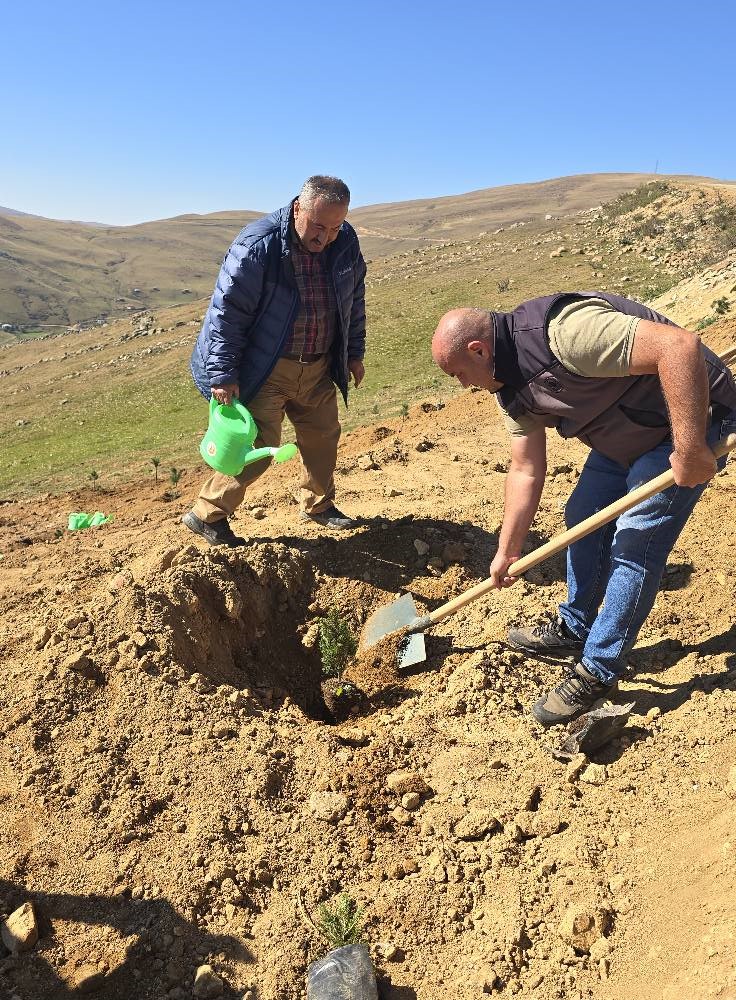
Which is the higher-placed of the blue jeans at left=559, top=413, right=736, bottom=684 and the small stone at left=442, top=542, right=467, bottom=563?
the blue jeans at left=559, top=413, right=736, bottom=684

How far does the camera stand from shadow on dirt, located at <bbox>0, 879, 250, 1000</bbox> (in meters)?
2.36

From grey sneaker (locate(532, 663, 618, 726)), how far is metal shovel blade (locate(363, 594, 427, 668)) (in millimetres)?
706

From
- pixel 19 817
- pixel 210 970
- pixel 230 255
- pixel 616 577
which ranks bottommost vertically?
pixel 210 970

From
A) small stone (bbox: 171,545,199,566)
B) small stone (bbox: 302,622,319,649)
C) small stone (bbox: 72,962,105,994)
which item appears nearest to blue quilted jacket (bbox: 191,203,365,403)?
small stone (bbox: 171,545,199,566)

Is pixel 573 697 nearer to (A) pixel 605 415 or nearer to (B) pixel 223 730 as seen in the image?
(A) pixel 605 415

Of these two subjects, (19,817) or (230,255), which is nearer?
(19,817)

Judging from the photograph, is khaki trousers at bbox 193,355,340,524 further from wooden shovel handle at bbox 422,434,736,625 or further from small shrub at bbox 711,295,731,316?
small shrub at bbox 711,295,731,316

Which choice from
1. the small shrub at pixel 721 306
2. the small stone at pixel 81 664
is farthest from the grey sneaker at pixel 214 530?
the small shrub at pixel 721 306

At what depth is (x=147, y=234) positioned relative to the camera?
129 m

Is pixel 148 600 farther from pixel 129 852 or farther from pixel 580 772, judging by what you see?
pixel 580 772

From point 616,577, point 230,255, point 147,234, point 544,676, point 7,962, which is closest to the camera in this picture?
point 7,962

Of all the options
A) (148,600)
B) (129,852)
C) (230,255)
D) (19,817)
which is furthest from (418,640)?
(230,255)

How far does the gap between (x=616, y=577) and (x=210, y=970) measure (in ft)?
6.79

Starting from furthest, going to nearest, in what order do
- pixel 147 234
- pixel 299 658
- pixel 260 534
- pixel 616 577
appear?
pixel 147 234 → pixel 260 534 → pixel 299 658 → pixel 616 577
